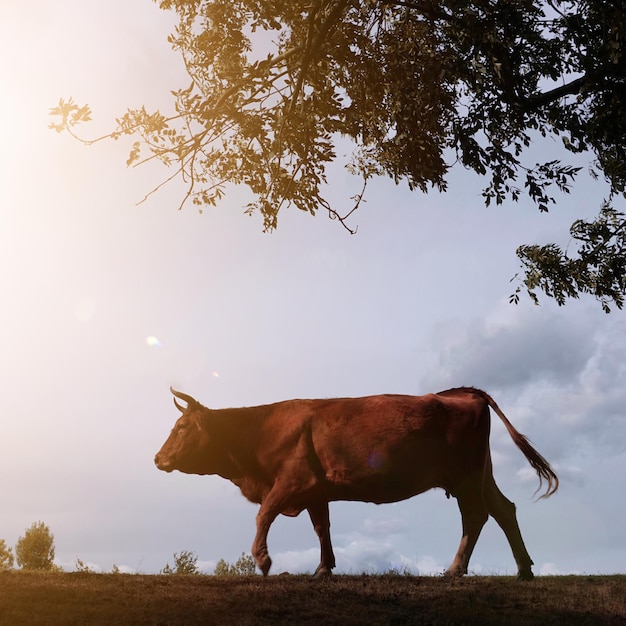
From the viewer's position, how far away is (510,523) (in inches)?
533

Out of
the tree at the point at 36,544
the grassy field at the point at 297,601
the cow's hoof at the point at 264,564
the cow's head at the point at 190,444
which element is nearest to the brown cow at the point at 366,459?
the cow's hoof at the point at 264,564

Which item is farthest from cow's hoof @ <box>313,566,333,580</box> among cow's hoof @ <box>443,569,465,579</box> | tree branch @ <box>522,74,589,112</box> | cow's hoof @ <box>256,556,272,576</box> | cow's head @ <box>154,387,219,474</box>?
tree branch @ <box>522,74,589,112</box>

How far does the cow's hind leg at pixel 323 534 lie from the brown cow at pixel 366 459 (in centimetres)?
2

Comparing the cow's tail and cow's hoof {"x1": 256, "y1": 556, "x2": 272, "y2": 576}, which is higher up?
the cow's tail

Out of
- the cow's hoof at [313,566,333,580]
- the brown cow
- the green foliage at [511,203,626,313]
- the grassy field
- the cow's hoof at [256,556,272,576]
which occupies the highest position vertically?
the green foliage at [511,203,626,313]

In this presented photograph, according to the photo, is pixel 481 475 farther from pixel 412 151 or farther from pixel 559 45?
pixel 559 45

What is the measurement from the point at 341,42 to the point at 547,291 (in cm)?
663

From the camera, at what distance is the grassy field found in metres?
9.66

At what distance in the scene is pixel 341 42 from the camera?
15602 millimetres

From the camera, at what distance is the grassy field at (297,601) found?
31.7 ft

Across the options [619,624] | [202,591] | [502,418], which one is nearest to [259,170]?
[502,418]

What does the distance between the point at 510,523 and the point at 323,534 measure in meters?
3.26

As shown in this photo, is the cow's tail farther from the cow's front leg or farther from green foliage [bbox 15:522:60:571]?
green foliage [bbox 15:522:60:571]

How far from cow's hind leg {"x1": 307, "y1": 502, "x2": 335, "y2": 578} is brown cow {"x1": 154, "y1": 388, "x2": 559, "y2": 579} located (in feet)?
0.06
